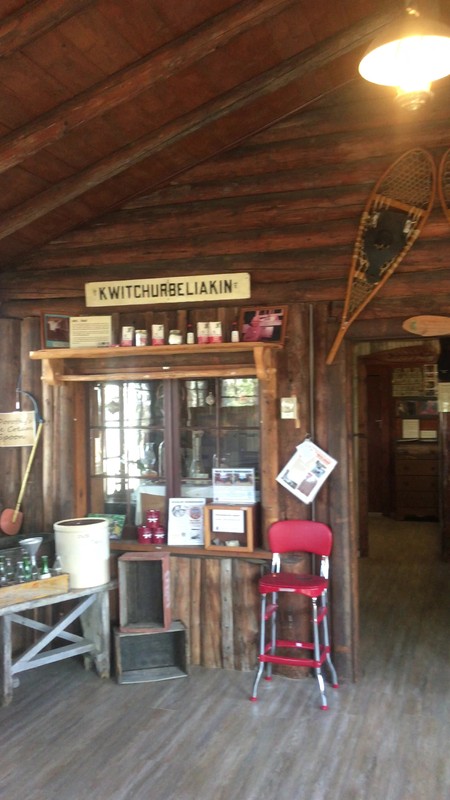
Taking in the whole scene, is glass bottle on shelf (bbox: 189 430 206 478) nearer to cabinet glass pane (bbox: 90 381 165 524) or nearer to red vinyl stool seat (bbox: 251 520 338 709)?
cabinet glass pane (bbox: 90 381 165 524)

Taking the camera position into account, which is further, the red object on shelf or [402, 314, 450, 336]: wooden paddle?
the red object on shelf

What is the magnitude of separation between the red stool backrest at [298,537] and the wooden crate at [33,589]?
1.33 m

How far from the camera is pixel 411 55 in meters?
2.84

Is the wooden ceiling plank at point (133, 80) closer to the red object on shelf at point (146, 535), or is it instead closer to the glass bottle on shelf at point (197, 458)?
the glass bottle on shelf at point (197, 458)

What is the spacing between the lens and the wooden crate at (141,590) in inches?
178

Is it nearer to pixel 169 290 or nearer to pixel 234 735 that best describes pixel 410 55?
pixel 169 290

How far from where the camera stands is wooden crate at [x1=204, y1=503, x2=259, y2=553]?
4473 mm

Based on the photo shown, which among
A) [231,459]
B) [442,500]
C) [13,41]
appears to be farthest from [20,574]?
[442,500]

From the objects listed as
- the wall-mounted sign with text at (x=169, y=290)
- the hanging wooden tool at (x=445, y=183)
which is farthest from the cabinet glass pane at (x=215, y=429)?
the hanging wooden tool at (x=445, y=183)

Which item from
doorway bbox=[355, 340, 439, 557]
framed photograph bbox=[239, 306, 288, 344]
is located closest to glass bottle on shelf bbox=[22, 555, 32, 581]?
framed photograph bbox=[239, 306, 288, 344]

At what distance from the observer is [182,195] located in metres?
4.67

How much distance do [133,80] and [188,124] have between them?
0.64 metres

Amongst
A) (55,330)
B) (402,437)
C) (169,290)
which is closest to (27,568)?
(55,330)

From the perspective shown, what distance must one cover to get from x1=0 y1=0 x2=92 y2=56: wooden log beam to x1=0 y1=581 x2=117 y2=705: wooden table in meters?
3.01
